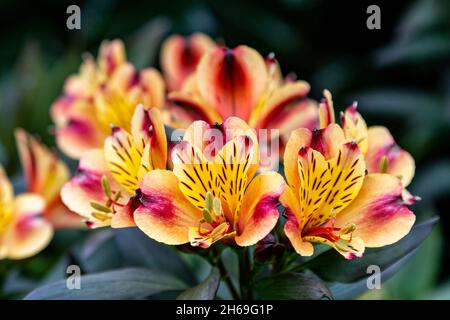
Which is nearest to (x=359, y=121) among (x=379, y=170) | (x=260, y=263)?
(x=379, y=170)

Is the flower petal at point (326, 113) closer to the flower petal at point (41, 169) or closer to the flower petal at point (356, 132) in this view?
the flower petal at point (356, 132)

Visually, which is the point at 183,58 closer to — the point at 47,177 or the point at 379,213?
the point at 47,177

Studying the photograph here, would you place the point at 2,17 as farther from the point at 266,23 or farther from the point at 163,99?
the point at 163,99

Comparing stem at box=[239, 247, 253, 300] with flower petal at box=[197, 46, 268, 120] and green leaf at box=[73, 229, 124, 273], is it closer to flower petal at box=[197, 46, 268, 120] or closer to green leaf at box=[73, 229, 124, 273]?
flower petal at box=[197, 46, 268, 120]

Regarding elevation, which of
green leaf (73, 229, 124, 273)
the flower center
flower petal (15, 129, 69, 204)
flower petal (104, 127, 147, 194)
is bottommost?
green leaf (73, 229, 124, 273)

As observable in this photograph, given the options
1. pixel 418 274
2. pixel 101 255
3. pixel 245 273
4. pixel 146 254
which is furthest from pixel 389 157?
pixel 418 274

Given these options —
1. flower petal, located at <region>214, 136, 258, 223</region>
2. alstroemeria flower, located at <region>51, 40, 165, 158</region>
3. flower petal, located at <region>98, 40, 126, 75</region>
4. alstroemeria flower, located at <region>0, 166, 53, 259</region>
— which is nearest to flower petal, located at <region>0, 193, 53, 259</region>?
alstroemeria flower, located at <region>0, 166, 53, 259</region>

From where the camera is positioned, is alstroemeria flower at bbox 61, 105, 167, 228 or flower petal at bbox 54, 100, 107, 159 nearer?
alstroemeria flower at bbox 61, 105, 167, 228
